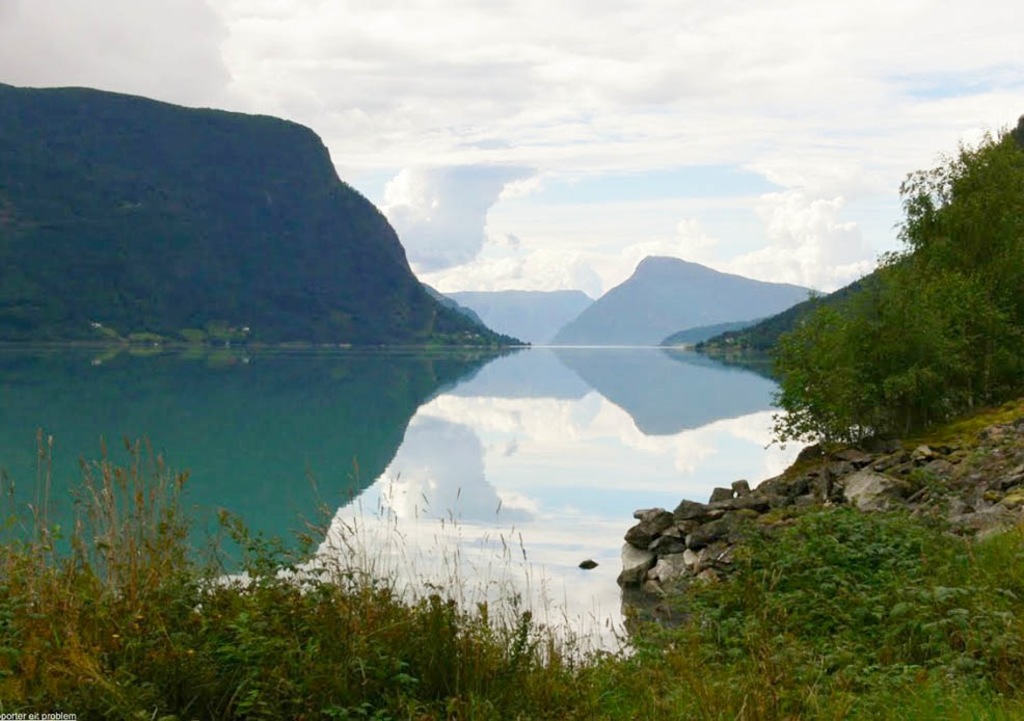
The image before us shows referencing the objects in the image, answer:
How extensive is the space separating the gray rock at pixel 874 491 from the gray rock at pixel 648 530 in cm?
399

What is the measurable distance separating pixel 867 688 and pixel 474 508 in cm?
2205

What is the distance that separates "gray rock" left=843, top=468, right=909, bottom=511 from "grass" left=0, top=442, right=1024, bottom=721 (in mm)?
9199

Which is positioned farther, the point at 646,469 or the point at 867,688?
the point at 646,469

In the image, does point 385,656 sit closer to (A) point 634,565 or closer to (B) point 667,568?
(B) point 667,568

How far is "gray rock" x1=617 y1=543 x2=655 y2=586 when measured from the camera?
2052 centimetres

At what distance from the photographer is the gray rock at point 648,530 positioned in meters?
22.2

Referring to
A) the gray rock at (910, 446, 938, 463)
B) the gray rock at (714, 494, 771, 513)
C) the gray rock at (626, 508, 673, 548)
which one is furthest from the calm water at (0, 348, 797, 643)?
the gray rock at (910, 446, 938, 463)

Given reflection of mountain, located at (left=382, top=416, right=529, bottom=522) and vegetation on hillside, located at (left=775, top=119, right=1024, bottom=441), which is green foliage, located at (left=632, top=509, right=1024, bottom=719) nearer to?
reflection of mountain, located at (left=382, top=416, right=529, bottom=522)

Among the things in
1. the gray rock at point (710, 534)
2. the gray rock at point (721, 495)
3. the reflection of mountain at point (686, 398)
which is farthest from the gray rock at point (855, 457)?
the reflection of mountain at point (686, 398)

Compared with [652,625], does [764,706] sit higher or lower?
higher

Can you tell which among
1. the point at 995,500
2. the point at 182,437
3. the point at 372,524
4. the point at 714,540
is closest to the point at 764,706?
the point at 995,500

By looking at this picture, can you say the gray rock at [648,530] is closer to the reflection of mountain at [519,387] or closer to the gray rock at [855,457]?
the gray rock at [855,457]

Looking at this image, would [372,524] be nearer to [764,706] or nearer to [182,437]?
[764,706]

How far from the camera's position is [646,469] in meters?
39.8
